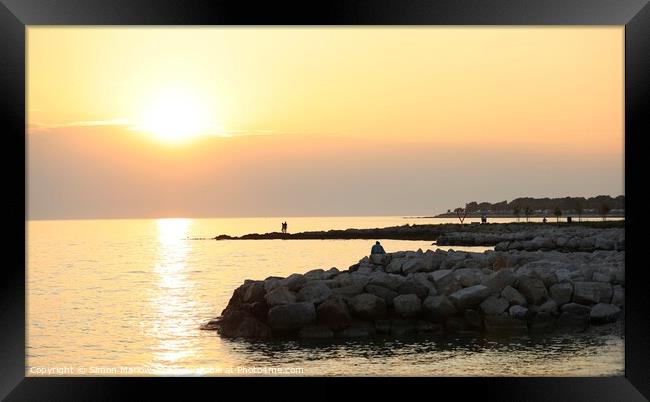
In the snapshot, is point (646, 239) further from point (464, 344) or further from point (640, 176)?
point (464, 344)

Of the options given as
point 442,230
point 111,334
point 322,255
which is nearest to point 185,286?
point 111,334

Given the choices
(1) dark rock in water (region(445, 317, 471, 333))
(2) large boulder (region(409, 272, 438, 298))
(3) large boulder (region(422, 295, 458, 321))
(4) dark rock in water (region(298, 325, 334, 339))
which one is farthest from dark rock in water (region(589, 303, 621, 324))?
(4) dark rock in water (region(298, 325, 334, 339))

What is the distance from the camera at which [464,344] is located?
8.73m

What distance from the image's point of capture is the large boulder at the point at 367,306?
29.3 ft

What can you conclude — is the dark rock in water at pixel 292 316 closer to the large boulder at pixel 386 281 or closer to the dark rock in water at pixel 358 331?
the dark rock in water at pixel 358 331

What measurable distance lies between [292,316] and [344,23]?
519 cm

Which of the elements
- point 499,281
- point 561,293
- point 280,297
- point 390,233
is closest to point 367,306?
point 280,297

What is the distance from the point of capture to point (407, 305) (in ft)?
29.6

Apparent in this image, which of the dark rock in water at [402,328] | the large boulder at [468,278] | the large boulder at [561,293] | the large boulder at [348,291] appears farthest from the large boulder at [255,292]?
the large boulder at [561,293]

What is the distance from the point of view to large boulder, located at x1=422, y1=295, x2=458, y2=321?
29.6 ft

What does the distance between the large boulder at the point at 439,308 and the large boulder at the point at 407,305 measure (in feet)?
0.34

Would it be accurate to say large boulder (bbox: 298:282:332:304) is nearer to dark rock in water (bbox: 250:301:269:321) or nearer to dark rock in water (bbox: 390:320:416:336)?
dark rock in water (bbox: 250:301:269:321)

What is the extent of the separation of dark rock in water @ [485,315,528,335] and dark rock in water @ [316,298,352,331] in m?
1.72

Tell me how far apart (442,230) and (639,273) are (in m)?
34.1
